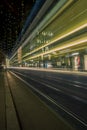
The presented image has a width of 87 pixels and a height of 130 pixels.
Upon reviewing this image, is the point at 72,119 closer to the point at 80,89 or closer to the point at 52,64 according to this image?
the point at 80,89

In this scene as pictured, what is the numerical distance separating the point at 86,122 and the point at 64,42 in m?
6.27

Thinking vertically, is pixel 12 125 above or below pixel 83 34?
below

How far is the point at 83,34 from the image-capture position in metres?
8.88

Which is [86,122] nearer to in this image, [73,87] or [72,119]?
[72,119]

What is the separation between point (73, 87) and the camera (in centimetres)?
1245

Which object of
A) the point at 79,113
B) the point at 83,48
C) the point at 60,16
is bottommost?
the point at 79,113

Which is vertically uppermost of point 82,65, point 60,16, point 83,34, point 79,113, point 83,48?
point 60,16

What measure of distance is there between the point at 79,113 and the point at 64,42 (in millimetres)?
5226

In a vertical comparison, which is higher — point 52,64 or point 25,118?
point 52,64

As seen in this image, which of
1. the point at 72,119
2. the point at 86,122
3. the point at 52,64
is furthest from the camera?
the point at 52,64

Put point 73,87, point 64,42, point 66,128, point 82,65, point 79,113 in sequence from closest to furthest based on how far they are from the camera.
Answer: point 66,128 → point 79,113 → point 82,65 → point 64,42 → point 73,87

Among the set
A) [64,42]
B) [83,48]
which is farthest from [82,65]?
[64,42]

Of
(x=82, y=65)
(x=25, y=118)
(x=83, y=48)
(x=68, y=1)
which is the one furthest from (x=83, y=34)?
(x=25, y=118)

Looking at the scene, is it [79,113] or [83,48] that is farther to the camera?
[83,48]
